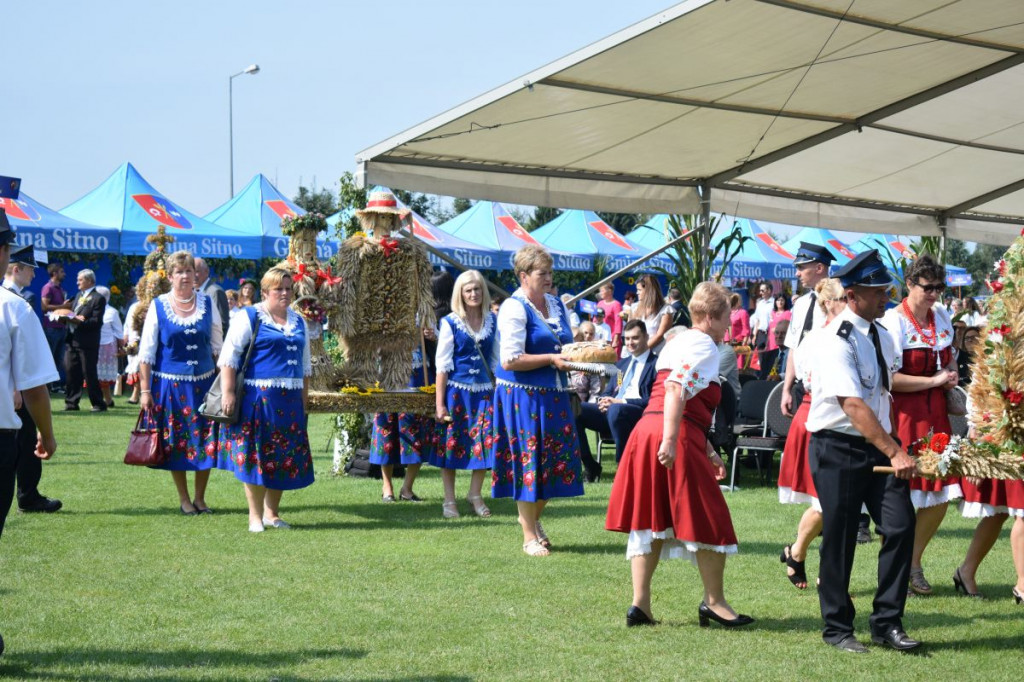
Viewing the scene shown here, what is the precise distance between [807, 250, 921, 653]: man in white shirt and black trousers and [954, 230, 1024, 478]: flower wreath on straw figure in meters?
0.38

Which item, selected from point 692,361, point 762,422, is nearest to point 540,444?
point 692,361

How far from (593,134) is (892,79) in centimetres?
274

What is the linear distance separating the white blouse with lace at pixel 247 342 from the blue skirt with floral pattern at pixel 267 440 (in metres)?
0.04

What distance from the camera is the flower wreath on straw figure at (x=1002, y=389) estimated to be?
4.62 metres

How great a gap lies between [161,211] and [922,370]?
18.2m

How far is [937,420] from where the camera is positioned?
6.20 m

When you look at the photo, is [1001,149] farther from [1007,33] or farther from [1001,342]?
[1001,342]

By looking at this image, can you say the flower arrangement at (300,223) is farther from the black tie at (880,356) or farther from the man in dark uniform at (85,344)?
the man in dark uniform at (85,344)

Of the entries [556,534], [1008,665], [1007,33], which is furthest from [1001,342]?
[1007,33]

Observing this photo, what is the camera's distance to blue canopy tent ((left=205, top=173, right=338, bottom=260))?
73.7ft

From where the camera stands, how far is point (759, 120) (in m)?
10.8

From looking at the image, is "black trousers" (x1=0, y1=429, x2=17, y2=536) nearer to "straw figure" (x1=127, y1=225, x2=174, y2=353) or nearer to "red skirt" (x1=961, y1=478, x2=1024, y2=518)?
"red skirt" (x1=961, y1=478, x2=1024, y2=518)

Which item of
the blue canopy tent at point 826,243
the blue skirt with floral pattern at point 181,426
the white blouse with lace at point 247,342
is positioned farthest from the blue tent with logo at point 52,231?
the blue canopy tent at point 826,243

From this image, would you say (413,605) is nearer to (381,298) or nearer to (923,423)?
(923,423)
